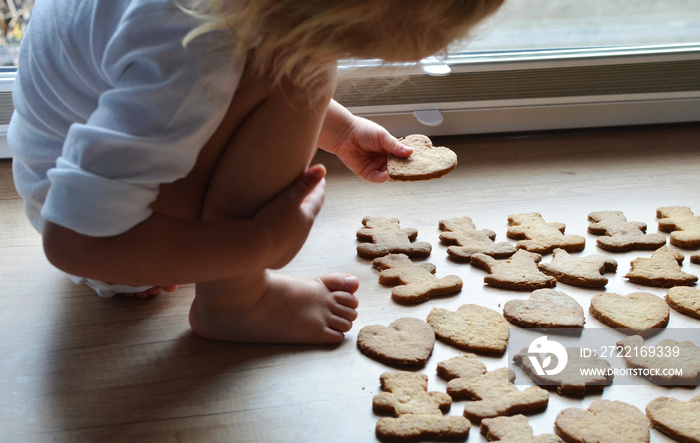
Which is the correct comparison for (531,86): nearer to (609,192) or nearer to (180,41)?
(609,192)

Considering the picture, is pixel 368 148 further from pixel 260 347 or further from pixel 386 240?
pixel 260 347

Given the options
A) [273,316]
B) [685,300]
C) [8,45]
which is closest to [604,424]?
[685,300]

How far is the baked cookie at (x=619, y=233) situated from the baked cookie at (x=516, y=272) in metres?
0.16

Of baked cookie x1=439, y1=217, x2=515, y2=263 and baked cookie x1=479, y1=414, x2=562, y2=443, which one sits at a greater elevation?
baked cookie x1=439, y1=217, x2=515, y2=263

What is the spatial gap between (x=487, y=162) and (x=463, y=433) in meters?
0.89

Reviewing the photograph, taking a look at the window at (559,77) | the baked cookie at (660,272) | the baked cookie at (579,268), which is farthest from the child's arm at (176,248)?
the window at (559,77)

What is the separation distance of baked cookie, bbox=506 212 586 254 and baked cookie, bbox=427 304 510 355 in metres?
0.24

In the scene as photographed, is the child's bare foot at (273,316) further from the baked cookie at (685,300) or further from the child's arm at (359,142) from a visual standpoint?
the baked cookie at (685,300)

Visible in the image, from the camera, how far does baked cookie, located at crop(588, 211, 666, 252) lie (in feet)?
4.35

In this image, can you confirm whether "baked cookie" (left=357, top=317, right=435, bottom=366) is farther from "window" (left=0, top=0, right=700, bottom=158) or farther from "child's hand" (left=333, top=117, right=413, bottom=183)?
"window" (left=0, top=0, right=700, bottom=158)

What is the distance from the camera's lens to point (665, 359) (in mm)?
1022

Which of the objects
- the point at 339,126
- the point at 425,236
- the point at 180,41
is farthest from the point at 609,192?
the point at 180,41

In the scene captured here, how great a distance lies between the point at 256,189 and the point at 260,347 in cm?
25

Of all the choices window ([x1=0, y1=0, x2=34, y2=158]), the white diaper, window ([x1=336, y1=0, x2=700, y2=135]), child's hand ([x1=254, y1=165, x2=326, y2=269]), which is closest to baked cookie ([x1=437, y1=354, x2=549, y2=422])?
child's hand ([x1=254, y1=165, x2=326, y2=269])
